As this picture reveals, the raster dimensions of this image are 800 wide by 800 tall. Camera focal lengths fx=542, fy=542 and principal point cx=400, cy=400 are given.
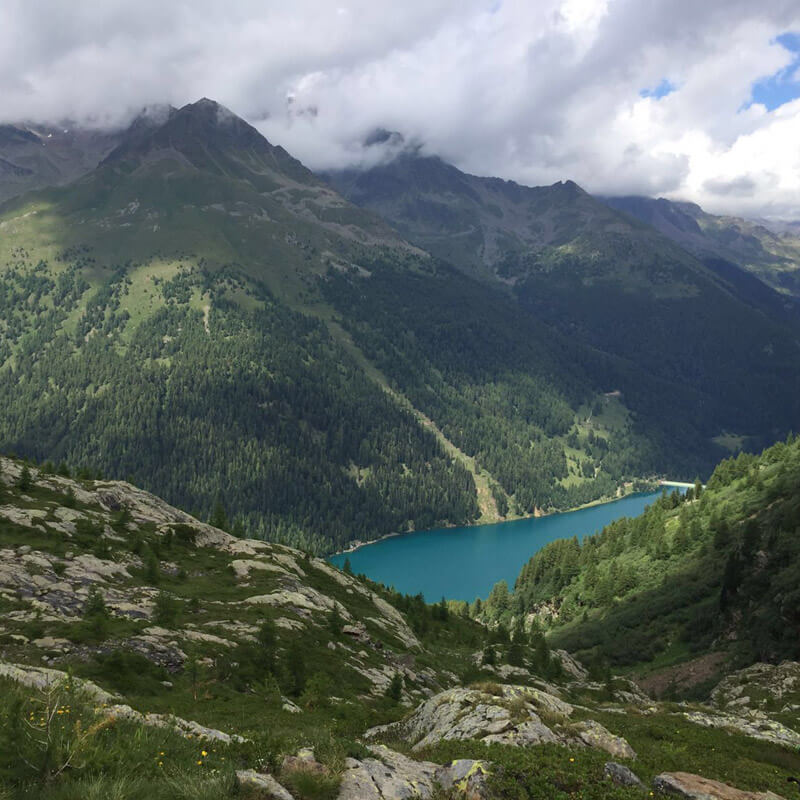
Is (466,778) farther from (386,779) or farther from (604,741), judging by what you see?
(604,741)

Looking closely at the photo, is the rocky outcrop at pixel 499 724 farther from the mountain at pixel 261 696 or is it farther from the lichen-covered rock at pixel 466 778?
the lichen-covered rock at pixel 466 778

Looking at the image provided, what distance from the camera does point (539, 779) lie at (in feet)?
50.2

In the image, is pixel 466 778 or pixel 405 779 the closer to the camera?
pixel 466 778

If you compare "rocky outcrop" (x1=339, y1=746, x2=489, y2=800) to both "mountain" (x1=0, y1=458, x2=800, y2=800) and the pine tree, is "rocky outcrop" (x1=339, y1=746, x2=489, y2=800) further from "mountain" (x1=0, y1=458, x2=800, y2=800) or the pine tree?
the pine tree

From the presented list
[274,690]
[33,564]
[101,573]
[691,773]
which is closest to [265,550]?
[101,573]

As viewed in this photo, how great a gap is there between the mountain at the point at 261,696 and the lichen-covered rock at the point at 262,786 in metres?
0.06

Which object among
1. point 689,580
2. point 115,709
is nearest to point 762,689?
point 689,580

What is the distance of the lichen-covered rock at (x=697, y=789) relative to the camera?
16047mm

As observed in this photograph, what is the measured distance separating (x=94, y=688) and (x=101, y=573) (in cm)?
2260

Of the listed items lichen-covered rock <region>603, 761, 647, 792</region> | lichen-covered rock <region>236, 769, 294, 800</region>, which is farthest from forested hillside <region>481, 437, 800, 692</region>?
lichen-covered rock <region>236, 769, 294, 800</region>

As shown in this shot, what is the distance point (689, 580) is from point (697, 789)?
309 ft

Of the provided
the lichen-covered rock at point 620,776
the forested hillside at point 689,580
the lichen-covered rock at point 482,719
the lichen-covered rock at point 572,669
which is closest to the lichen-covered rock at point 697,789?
the lichen-covered rock at point 620,776

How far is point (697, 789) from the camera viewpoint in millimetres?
16391

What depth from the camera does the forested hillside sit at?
68.8 meters
